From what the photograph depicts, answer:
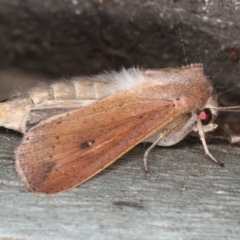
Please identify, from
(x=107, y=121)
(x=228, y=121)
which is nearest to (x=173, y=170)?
(x=107, y=121)

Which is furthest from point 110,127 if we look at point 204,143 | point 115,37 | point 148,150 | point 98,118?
point 115,37

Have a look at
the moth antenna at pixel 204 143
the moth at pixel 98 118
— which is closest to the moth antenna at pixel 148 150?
the moth at pixel 98 118

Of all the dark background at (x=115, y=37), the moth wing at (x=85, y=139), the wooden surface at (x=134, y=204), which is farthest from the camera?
the dark background at (x=115, y=37)

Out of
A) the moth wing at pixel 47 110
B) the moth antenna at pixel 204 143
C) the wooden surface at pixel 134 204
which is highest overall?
the moth wing at pixel 47 110

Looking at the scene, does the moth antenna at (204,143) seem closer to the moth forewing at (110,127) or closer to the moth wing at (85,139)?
the moth forewing at (110,127)

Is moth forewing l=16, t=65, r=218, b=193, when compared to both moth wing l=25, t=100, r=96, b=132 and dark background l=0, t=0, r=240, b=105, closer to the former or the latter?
moth wing l=25, t=100, r=96, b=132

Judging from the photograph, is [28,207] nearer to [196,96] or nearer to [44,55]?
[196,96]

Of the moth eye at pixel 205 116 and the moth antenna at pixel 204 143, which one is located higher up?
the moth eye at pixel 205 116

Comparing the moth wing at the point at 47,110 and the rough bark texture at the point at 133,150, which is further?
the moth wing at the point at 47,110
